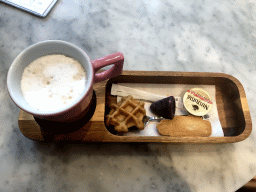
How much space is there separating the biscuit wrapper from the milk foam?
272 millimetres

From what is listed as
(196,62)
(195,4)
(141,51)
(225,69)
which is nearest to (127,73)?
(141,51)

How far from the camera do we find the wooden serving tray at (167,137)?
67 cm

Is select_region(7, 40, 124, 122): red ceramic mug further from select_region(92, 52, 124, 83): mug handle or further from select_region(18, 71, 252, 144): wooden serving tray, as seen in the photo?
select_region(18, 71, 252, 144): wooden serving tray

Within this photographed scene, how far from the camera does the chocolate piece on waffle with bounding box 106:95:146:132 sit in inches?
28.6

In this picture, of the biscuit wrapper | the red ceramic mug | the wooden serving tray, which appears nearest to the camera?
the red ceramic mug

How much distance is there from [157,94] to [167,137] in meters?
0.21

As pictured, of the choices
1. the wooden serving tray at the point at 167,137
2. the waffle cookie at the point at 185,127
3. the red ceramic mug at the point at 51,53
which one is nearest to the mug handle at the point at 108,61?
the red ceramic mug at the point at 51,53

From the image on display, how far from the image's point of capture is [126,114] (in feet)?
2.46

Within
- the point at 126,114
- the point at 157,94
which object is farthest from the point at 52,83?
the point at 157,94

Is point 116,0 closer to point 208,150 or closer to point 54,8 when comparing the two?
point 54,8

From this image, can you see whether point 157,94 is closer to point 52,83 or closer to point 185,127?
point 185,127

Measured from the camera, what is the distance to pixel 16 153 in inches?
28.9

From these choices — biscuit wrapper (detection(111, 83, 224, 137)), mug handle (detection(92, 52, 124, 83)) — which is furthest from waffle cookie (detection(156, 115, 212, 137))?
mug handle (detection(92, 52, 124, 83))

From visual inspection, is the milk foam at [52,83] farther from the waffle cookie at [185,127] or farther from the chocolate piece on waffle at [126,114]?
the waffle cookie at [185,127]
